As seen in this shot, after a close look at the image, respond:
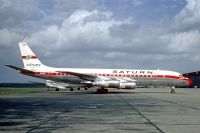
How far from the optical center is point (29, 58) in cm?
5838

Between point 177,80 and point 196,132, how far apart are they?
46.1m

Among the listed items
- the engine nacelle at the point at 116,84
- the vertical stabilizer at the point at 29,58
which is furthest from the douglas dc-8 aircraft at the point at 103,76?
the engine nacelle at the point at 116,84

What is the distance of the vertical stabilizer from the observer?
5742cm

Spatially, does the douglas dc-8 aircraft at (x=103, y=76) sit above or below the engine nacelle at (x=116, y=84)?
above

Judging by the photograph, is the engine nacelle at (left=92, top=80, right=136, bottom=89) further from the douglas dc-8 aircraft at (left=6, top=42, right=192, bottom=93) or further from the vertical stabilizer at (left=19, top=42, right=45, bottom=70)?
the vertical stabilizer at (left=19, top=42, right=45, bottom=70)

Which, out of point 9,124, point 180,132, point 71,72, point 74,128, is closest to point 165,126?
point 180,132

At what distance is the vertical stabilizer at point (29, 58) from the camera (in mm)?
57419

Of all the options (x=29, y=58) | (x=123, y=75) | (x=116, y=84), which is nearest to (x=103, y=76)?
(x=123, y=75)

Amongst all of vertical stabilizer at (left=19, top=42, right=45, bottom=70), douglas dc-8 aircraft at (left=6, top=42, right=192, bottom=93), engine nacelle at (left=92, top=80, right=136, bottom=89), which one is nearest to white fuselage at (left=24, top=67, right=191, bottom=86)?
douglas dc-8 aircraft at (left=6, top=42, right=192, bottom=93)

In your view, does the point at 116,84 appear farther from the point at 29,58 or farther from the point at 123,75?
the point at 29,58

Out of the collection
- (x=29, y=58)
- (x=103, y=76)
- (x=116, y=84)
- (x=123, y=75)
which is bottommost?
(x=116, y=84)

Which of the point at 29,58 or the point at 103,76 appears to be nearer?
the point at 103,76

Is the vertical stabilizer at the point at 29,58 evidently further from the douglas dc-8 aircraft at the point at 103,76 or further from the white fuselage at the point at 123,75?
the white fuselage at the point at 123,75

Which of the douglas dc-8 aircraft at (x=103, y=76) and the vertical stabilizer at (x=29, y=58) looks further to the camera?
the vertical stabilizer at (x=29, y=58)
